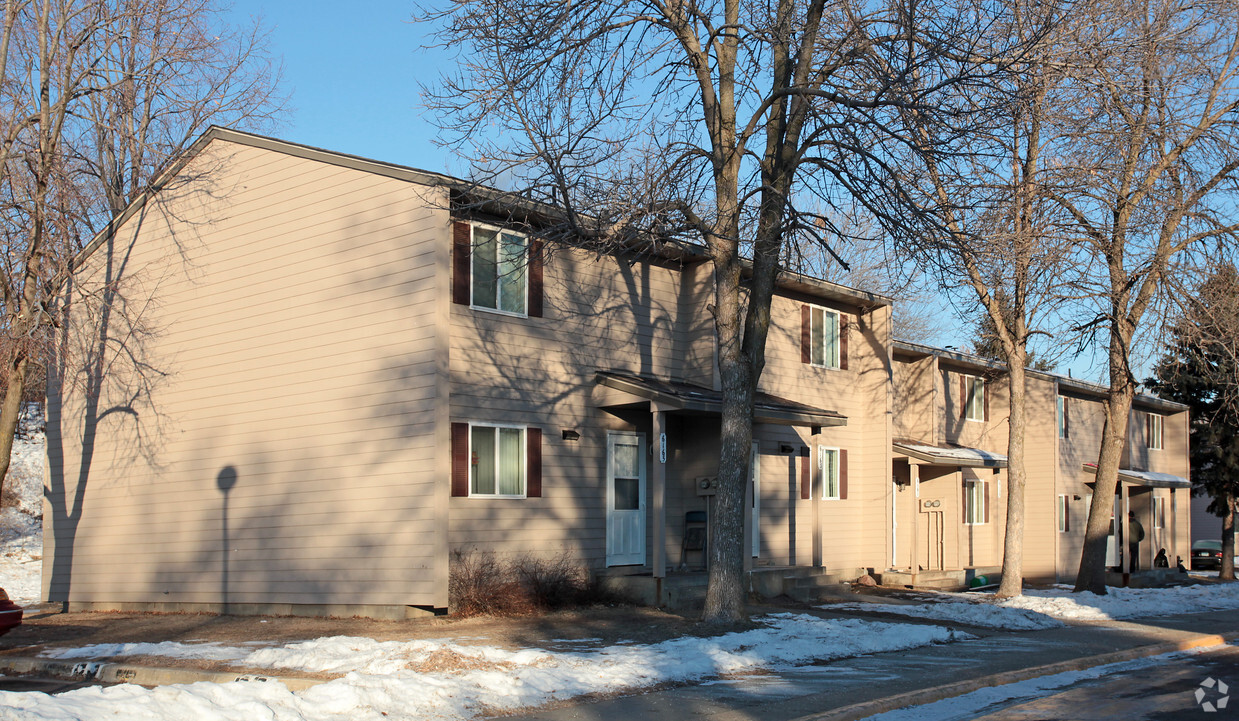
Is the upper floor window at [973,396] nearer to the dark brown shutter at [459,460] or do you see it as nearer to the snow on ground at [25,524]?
the dark brown shutter at [459,460]

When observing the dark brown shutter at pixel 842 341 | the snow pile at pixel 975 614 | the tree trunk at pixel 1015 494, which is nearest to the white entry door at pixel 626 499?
the snow pile at pixel 975 614

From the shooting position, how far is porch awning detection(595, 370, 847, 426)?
1642 cm

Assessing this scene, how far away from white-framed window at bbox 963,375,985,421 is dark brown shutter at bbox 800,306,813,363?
8.79 m

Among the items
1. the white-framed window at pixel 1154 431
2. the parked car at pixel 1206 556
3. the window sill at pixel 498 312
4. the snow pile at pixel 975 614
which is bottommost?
the parked car at pixel 1206 556

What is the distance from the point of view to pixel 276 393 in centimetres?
1678

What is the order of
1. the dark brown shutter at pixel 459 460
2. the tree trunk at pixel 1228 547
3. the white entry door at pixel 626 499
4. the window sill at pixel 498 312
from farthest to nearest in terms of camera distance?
1. the tree trunk at pixel 1228 547
2. the white entry door at pixel 626 499
3. the window sill at pixel 498 312
4. the dark brown shutter at pixel 459 460

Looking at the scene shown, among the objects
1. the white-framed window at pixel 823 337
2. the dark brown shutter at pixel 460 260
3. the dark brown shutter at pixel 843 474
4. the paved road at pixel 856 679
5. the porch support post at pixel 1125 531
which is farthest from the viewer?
the porch support post at pixel 1125 531

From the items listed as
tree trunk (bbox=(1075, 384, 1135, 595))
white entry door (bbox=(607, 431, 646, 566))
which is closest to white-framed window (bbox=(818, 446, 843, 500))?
tree trunk (bbox=(1075, 384, 1135, 595))

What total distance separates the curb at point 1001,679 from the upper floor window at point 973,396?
45.1 feet

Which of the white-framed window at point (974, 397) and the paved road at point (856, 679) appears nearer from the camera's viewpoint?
the paved road at point (856, 679)

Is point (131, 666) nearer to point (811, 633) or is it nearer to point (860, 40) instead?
point (811, 633)

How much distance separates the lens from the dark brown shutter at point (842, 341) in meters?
23.5

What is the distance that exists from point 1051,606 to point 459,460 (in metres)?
10.6

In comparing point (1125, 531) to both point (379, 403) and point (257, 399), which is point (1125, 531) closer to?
point (379, 403)
